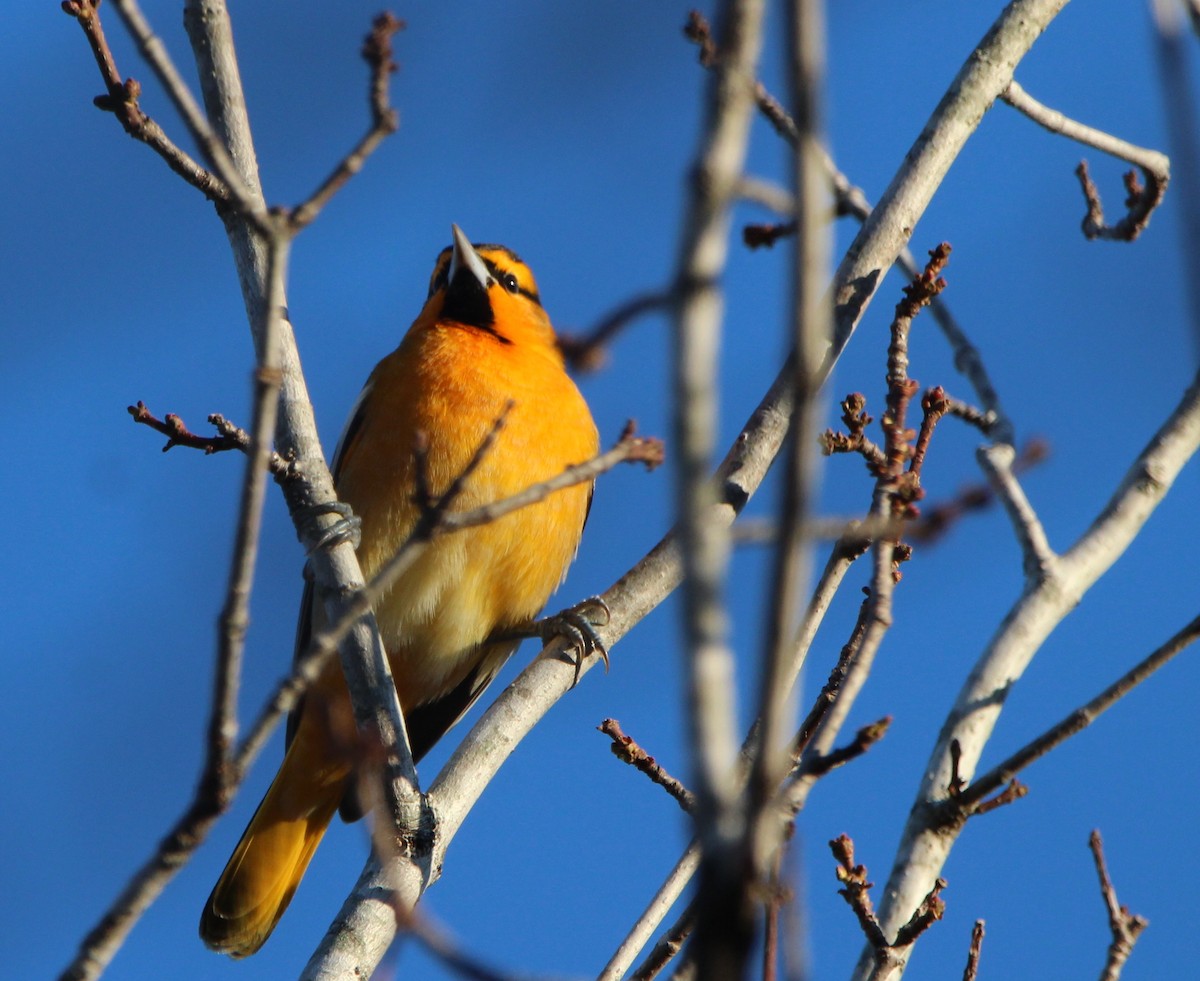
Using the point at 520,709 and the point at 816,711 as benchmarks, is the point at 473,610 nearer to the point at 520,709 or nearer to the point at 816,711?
the point at 520,709

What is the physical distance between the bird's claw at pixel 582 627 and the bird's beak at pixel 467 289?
6.28 ft

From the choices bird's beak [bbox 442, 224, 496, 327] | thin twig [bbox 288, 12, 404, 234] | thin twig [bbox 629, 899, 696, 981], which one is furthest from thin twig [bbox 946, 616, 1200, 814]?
bird's beak [bbox 442, 224, 496, 327]

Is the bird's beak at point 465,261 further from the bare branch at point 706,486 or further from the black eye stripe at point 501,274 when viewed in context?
the bare branch at point 706,486

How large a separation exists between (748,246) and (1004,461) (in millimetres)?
1190

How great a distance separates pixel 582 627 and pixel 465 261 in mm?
2288

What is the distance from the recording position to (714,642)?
54.6 inches

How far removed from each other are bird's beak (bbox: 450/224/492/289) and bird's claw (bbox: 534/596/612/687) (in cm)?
211

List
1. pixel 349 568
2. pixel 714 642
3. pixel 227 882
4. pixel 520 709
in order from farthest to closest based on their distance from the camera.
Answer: pixel 227 882, pixel 520 709, pixel 349 568, pixel 714 642

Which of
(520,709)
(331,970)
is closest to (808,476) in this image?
(331,970)

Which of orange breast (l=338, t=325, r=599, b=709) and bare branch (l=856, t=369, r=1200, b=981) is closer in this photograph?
bare branch (l=856, t=369, r=1200, b=981)

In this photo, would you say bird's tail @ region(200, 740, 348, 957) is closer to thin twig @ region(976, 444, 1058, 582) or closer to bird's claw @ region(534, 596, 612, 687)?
bird's claw @ region(534, 596, 612, 687)

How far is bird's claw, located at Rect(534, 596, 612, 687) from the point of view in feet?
14.5

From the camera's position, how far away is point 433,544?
17.4 feet

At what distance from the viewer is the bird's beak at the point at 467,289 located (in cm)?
618
